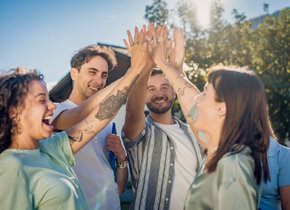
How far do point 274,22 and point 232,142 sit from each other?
15143mm

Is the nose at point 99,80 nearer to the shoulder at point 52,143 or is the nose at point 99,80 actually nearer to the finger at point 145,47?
the finger at point 145,47

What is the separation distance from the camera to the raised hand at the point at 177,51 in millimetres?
3260

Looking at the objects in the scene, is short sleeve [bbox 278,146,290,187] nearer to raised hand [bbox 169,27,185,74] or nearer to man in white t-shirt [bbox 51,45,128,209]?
raised hand [bbox 169,27,185,74]

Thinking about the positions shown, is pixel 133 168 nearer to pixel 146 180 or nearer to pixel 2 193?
pixel 146 180

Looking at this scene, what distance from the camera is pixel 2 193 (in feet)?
6.16

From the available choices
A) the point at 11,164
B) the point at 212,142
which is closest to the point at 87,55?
the point at 11,164

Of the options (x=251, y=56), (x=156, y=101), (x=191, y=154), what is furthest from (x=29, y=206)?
(x=251, y=56)

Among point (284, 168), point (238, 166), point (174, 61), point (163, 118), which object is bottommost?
point (284, 168)

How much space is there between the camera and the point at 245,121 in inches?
74.9

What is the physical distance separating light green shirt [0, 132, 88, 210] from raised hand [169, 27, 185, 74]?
1689mm

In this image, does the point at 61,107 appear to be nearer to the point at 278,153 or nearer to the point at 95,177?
the point at 95,177

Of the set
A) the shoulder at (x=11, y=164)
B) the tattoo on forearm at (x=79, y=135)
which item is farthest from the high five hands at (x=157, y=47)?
the shoulder at (x=11, y=164)

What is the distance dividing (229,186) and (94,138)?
2.01m

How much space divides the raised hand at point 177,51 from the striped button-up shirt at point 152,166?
2.99 ft
